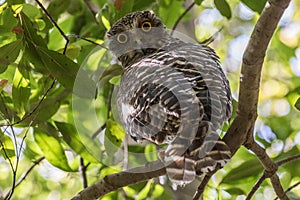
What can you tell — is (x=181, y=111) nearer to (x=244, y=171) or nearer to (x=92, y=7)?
(x=244, y=171)

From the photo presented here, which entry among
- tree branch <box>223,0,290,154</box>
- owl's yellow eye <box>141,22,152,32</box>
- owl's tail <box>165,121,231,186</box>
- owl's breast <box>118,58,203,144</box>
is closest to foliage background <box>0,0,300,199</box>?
owl's yellow eye <box>141,22,152,32</box>

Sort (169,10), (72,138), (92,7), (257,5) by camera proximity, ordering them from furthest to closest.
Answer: (92,7) < (169,10) < (72,138) < (257,5)

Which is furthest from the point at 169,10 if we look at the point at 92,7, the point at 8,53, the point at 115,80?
the point at 8,53

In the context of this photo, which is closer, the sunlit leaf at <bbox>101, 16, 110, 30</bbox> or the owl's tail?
the owl's tail

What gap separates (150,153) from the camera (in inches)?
138

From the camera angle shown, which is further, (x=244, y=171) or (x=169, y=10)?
(x=169, y=10)

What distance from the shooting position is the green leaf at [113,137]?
10.3 ft

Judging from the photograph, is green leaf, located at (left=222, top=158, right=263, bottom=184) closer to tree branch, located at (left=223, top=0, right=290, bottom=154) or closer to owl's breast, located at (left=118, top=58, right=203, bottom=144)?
owl's breast, located at (left=118, top=58, right=203, bottom=144)

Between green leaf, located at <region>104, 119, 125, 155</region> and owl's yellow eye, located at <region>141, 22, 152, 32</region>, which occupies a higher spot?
owl's yellow eye, located at <region>141, 22, 152, 32</region>

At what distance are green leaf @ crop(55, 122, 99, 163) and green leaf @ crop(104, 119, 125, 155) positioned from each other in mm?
208

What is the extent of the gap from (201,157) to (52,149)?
128 centimetres

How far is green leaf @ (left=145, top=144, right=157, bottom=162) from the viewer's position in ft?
11.3

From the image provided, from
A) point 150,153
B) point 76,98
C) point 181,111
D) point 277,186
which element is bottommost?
point 150,153

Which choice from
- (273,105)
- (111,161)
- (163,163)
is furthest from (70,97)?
(273,105)
